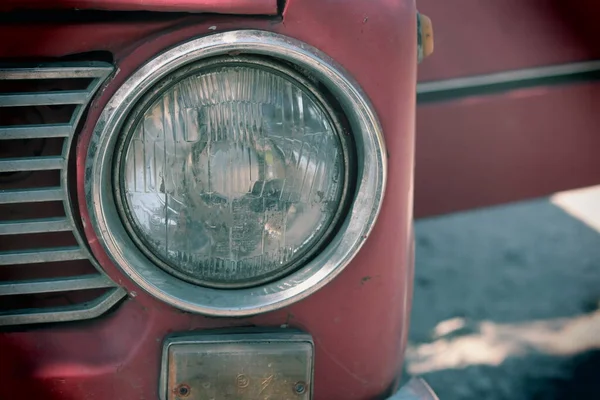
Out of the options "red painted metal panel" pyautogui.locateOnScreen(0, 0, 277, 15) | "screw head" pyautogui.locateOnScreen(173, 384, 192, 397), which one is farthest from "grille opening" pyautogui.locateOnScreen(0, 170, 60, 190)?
"screw head" pyautogui.locateOnScreen(173, 384, 192, 397)

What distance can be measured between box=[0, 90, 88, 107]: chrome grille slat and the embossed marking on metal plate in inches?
15.1

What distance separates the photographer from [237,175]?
1024 millimetres

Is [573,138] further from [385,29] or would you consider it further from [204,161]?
[204,161]

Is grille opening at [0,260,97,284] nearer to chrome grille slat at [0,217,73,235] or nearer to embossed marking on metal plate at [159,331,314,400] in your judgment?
chrome grille slat at [0,217,73,235]

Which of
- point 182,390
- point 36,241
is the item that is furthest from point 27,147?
point 182,390

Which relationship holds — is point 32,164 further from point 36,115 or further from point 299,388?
point 299,388

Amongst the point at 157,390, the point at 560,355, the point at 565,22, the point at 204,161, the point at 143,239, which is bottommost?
the point at 560,355

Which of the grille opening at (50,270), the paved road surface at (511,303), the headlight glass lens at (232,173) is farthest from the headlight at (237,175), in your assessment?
the paved road surface at (511,303)

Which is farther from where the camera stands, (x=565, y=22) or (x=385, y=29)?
(x=565, y=22)

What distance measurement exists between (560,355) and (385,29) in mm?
1520

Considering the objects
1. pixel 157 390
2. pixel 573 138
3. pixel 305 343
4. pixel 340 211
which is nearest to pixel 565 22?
pixel 573 138

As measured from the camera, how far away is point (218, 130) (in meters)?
1.00

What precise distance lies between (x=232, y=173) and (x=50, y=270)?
338 millimetres

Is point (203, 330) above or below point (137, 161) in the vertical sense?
below
